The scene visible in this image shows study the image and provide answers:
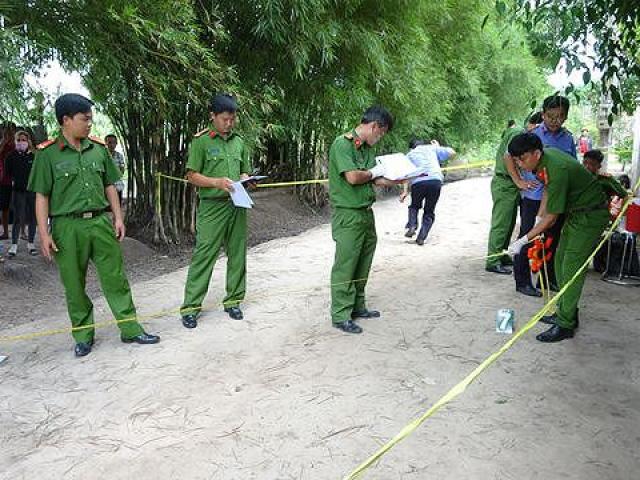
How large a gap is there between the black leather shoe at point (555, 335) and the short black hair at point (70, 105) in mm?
3093

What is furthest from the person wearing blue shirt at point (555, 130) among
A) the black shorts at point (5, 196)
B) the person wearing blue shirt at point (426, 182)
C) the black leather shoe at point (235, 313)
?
the black shorts at point (5, 196)

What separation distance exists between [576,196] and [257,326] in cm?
226

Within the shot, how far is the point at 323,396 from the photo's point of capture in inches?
119

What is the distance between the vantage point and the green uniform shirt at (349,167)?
12.2 ft

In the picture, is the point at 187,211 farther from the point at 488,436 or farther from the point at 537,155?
the point at 488,436

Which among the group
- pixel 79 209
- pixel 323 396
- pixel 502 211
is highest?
pixel 79 209

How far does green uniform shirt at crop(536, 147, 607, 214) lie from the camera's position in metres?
3.50

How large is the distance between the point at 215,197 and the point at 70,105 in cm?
108

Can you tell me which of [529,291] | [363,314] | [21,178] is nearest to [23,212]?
[21,178]

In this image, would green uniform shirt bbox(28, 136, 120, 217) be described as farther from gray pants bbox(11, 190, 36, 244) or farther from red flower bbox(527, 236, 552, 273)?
red flower bbox(527, 236, 552, 273)

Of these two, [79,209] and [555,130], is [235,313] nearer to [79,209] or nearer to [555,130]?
[79,209]

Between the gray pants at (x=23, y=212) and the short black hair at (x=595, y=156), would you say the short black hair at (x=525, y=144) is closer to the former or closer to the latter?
the short black hair at (x=595, y=156)

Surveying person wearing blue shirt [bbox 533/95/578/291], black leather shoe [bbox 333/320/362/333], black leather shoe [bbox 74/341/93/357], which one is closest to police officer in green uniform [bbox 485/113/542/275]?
person wearing blue shirt [bbox 533/95/578/291]

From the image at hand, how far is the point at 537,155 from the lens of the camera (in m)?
3.51
